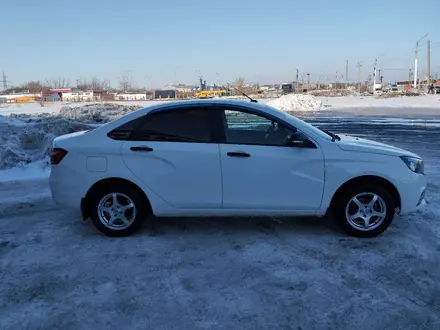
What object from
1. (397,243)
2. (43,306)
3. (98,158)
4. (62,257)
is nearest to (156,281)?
(43,306)

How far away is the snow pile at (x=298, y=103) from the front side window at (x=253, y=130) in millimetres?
32859

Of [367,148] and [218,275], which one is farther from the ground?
[367,148]

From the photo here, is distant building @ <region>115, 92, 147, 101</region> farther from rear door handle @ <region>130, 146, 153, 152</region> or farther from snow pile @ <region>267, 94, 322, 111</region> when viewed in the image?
rear door handle @ <region>130, 146, 153, 152</region>

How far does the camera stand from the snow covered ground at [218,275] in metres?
3.27

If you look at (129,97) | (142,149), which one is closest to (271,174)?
(142,149)

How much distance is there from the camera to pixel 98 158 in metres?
4.87

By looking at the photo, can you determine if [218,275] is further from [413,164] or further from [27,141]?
[27,141]

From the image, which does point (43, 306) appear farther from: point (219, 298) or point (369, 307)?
point (369, 307)

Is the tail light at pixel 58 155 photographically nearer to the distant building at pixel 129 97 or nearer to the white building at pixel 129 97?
the distant building at pixel 129 97

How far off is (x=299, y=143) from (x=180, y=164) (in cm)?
138

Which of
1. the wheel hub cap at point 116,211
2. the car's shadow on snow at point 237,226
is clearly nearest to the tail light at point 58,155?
the wheel hub cap at point 116,211

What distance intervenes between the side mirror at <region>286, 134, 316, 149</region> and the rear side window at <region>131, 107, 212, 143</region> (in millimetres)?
917

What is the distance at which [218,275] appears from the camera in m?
3.99

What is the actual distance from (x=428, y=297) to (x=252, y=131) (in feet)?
8.19
